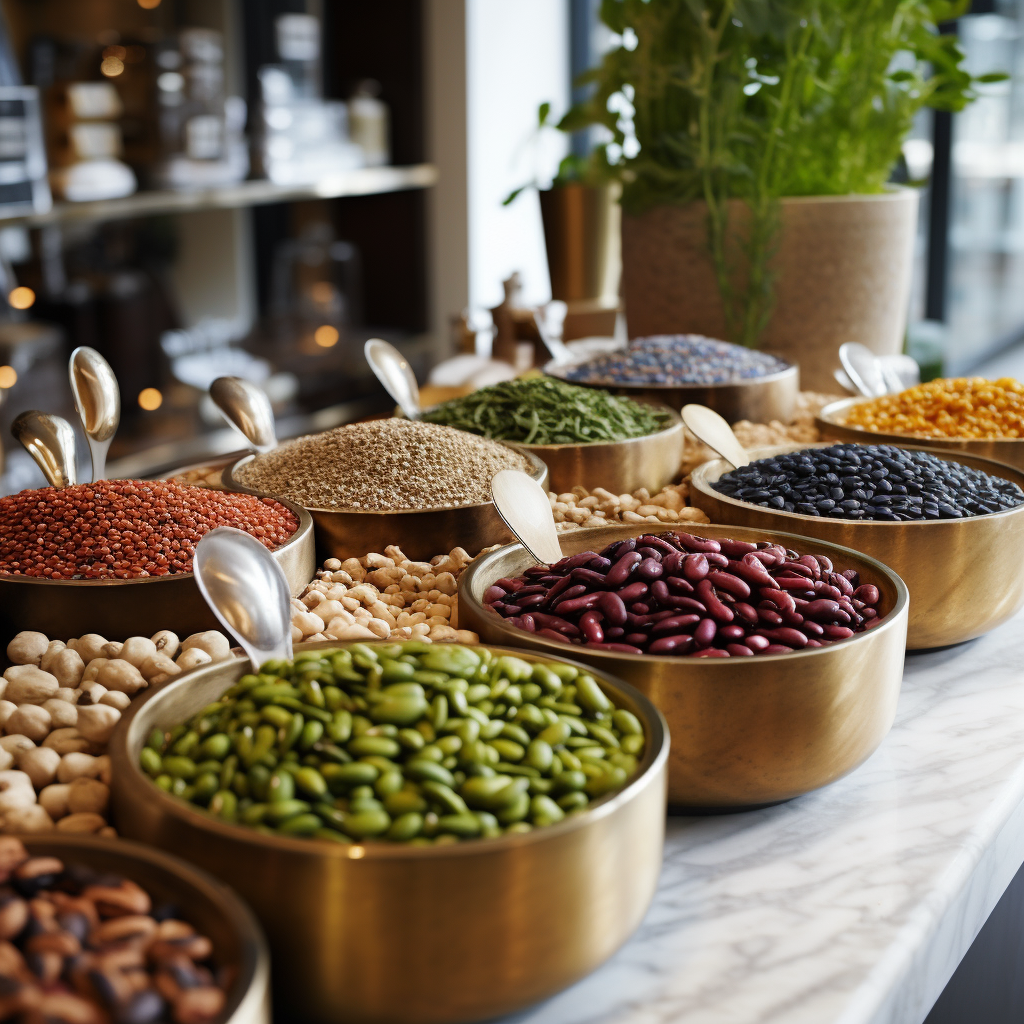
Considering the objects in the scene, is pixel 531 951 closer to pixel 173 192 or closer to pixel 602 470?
pixel 602 470

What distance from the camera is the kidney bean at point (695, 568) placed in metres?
0.80

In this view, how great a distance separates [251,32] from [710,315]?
1970mm

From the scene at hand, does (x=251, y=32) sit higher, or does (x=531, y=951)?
(x=251, y=32)

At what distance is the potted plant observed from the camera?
5.90 feet

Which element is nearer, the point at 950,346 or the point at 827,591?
the point at 827,591

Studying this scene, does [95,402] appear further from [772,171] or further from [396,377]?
[772,171]

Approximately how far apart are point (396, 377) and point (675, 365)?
39 cm

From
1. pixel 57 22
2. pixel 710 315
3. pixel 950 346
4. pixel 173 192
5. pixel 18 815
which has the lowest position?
pixel 950 346

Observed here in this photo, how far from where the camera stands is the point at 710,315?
1934 millimetres

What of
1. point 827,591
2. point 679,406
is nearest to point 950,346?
point 679,406

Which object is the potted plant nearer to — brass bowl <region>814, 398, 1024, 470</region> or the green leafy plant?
the green leafy plant

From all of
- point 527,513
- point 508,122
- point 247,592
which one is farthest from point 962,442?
point 508,122

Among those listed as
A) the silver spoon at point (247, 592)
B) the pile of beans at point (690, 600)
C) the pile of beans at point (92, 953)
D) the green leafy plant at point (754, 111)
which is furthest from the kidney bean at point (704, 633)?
the green leafy plant at point (754, 111)

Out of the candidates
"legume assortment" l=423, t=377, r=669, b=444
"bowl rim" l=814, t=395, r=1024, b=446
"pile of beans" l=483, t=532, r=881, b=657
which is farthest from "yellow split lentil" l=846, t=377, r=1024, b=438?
"pile of beans" l=483, t=532, r=881, b=657
